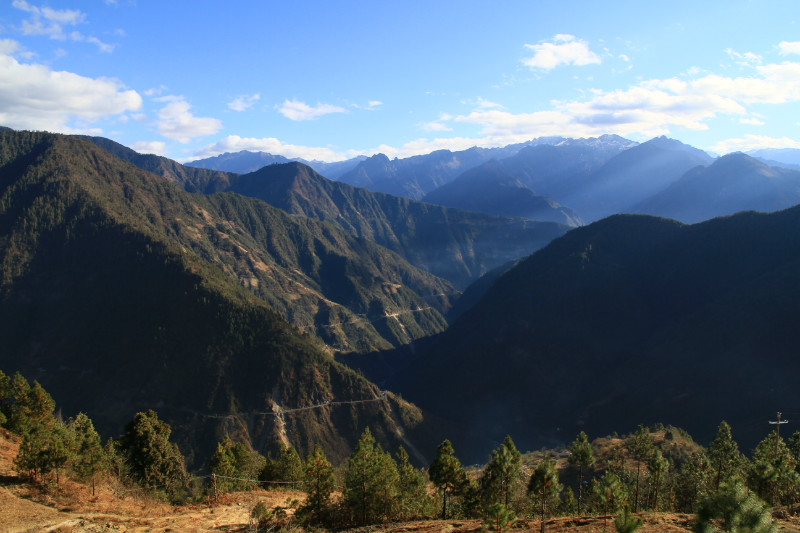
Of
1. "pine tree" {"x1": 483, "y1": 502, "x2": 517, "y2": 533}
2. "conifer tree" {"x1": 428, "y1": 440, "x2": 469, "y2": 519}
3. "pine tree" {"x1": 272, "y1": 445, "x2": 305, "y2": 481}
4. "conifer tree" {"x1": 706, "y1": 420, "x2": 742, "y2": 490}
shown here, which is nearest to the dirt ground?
"pine tree" {"x1": 483, "y1": 502, "x2": 517, "y2": 533}

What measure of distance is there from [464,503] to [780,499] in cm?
3138

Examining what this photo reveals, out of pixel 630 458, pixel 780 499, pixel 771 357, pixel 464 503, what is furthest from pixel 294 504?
pixel 771 357

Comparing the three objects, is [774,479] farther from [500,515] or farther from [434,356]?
[434,356]

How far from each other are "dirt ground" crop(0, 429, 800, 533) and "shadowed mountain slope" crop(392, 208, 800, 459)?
9296 centimetres

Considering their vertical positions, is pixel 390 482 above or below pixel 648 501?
above

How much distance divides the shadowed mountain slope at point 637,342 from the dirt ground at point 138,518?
93.0 m

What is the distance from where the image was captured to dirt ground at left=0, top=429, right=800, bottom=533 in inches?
1353

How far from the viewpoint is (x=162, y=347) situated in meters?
138

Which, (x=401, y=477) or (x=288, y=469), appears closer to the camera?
(x=401, y=477)

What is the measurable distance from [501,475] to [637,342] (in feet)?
425

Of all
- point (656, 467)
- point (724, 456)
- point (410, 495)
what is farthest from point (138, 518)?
point (724, 456)

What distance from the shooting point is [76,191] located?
A: 194500 mm

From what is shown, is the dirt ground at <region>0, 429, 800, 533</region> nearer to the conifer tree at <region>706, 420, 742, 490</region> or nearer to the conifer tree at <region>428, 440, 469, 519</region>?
the conifer tree at <region>428, 440, 469, 519</region>

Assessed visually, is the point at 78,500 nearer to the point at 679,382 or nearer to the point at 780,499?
the point at 780,499
